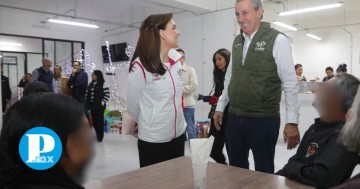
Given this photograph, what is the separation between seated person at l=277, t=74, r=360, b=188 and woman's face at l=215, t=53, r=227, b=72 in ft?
5.44

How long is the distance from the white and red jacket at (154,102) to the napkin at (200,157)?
72 cm

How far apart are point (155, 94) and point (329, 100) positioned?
94 centimetres

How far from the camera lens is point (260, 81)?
1836 millimetres

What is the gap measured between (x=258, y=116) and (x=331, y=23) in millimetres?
9915

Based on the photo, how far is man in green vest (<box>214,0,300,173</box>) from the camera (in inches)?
71.2

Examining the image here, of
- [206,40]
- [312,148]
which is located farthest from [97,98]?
[312,148]

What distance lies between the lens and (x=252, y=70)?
1.86 meters

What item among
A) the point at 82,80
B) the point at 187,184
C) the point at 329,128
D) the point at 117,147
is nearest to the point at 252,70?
the point at 329,128

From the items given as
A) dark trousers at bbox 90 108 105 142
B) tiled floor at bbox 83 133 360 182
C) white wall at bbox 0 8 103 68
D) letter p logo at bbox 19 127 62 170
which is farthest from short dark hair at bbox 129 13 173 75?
white wall at bbox 0 8 103 68

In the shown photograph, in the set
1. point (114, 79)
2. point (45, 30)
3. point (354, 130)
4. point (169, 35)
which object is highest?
point (45, 30)

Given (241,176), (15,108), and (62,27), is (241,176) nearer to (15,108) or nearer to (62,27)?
(15,108)

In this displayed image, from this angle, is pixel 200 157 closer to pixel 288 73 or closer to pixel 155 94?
pixel 155 94

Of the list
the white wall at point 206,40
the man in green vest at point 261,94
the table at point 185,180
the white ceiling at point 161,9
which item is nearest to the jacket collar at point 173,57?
the man in green vest at point 261,94

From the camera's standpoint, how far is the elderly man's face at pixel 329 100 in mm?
1218
